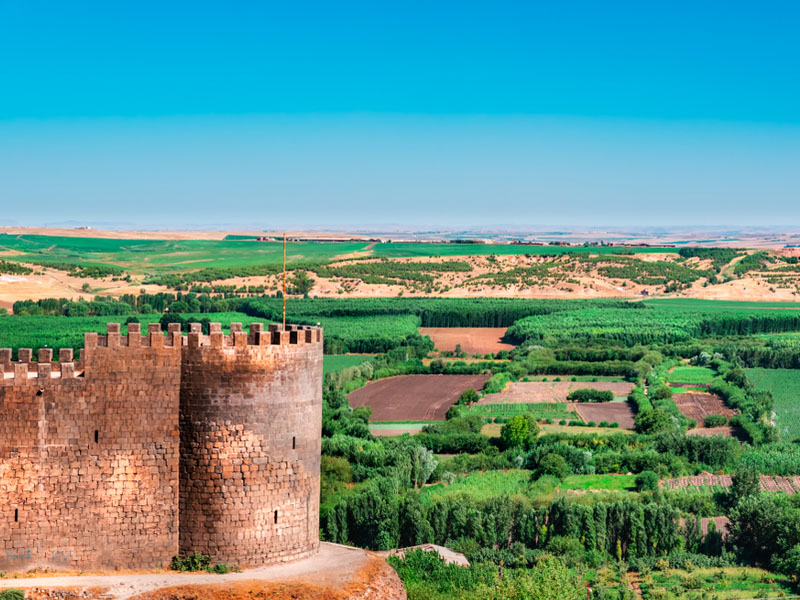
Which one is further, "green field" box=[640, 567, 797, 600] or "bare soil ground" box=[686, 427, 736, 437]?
"bare soil ground" box=[686, 427, 736, 437]

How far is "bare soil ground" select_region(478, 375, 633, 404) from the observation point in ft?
290

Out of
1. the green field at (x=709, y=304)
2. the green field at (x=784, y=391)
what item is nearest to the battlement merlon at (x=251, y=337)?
the green field at (x=784, y=391)

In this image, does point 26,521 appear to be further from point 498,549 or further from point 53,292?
point 53,292

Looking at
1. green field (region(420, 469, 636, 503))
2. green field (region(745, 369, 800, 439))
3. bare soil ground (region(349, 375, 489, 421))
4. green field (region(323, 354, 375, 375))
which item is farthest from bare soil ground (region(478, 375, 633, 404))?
green field (region(420, 469, 636, 503))

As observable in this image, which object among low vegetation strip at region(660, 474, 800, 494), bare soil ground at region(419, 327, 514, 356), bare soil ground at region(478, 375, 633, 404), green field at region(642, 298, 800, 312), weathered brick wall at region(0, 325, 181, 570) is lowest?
bare soil ground at region(478, 375, 633, 404)

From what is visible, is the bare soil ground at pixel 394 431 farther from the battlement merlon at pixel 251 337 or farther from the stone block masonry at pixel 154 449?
the stone block masonry at pixel 154 449

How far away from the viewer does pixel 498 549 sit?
43406mm

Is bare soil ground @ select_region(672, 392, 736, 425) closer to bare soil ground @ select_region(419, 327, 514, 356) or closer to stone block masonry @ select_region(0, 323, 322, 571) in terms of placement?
bare soil ground @ select_region(419, 327, 514, 356)

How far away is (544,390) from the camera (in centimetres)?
9406

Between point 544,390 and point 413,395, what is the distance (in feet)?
42.5

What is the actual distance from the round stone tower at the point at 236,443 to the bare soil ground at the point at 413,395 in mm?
53159

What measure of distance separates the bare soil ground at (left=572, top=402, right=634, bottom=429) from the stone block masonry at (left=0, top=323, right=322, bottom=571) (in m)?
56.2

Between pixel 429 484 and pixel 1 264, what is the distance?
4780 inches

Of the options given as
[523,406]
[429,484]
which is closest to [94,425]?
[429,484]
